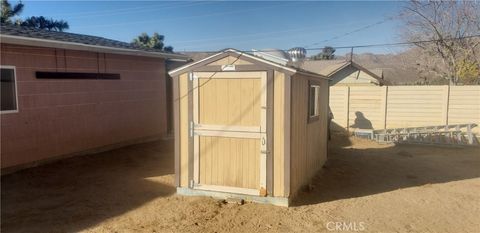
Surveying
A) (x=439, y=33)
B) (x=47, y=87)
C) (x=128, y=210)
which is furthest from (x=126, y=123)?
(x=439, y=33)

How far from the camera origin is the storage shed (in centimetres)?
551

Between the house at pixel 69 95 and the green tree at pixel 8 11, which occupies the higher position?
the green tree at pixel 8 11

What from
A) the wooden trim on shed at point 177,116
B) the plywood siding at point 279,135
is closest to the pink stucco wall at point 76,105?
the wooden trim on shed at point 177,116

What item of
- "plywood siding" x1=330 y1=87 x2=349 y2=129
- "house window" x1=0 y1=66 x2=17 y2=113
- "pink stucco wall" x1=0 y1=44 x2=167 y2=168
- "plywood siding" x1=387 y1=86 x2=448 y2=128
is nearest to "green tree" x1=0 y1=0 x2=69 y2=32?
"pink stucco wall" x1=0 y1=44 x2=167 y2=168

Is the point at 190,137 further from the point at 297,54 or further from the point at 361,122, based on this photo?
the point at 361,122

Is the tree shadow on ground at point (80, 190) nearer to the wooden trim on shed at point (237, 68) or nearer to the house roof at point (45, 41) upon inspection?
the wooden trim on shed at point (237, 68)

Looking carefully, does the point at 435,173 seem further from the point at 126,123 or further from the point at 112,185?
the point at 126,123

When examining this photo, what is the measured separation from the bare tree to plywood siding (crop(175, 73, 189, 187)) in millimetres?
17759

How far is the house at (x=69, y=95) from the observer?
7.33 metres

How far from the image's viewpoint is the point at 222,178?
588cm

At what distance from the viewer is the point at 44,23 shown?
69.6 ft

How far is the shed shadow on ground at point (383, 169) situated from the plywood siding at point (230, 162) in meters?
0.90

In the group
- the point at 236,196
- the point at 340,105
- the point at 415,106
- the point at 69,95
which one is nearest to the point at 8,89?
the point at 69,95

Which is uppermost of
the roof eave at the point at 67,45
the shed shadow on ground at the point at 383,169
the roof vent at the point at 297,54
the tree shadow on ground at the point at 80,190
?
the roof eave at the point at 67,45
